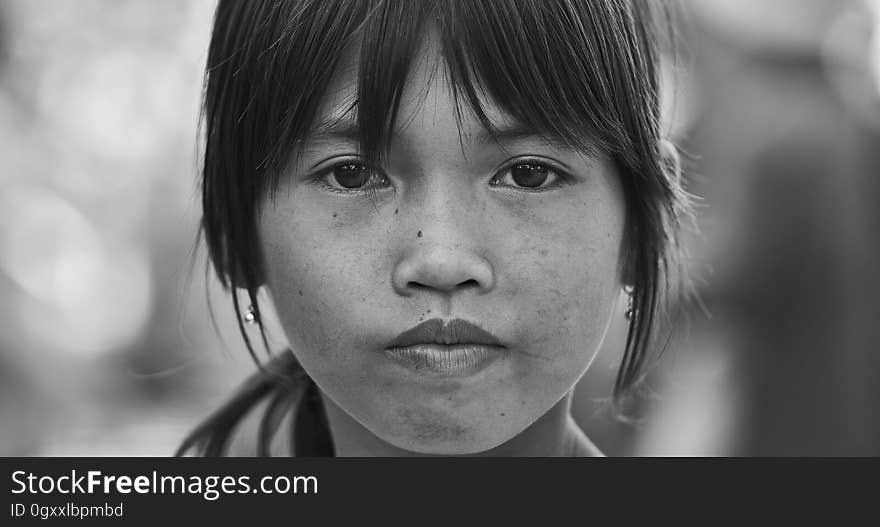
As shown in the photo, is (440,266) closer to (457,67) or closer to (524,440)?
(457,67)

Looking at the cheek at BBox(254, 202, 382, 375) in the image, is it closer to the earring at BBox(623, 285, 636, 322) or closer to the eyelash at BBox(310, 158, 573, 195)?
the eyelash at BBox(310, 158, 573, 195)

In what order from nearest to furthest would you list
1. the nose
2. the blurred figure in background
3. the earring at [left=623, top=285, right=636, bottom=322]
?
the nose, the earring at [left=623, top=285, right=636, bottom=322], the blurred figure in background

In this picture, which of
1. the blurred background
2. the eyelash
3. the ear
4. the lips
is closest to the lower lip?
the lips

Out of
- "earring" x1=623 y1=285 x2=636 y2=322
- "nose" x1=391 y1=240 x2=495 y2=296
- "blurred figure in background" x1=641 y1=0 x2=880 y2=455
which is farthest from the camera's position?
"blurred figure in background" x1=641 y1=0 x2=880 y2=455

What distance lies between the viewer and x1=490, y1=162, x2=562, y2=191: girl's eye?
84 centimetres

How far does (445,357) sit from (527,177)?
0.18 m

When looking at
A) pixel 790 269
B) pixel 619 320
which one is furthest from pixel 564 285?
pixel 790 269

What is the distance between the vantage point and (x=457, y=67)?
0.81 metres

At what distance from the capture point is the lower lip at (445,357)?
32.2 inches

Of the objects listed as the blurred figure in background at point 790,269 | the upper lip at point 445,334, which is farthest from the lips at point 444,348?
the blurred figure in background at point 790,269

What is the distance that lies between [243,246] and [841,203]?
6.19 feet

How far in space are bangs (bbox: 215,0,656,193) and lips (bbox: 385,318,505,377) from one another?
0.53ft
